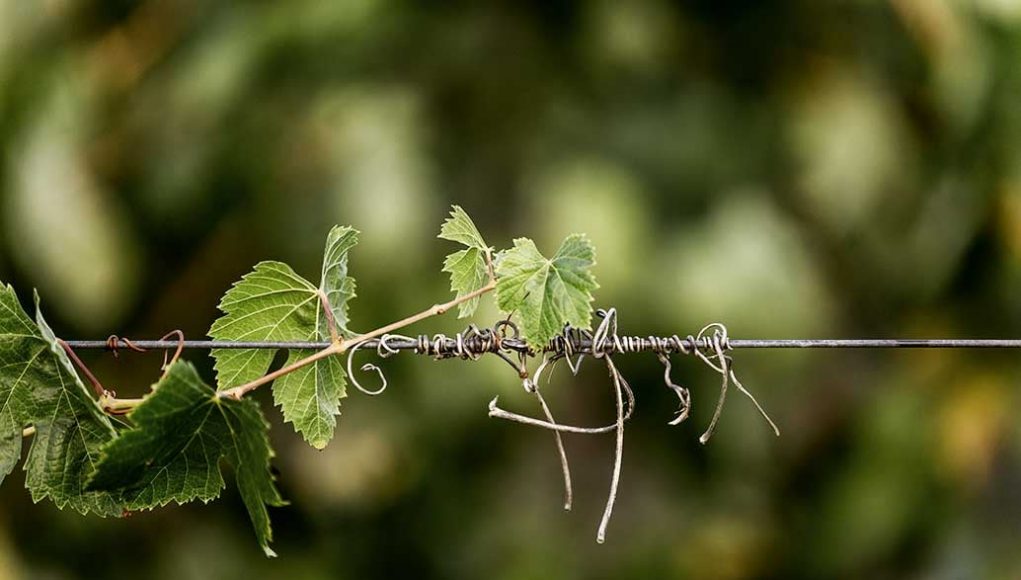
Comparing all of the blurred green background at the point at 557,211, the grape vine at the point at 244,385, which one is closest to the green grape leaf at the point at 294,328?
the grape vine at the point at 244,385

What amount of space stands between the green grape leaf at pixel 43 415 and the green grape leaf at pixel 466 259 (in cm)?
19

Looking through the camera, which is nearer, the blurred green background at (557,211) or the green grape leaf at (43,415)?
the green grape leaf at (43,415)

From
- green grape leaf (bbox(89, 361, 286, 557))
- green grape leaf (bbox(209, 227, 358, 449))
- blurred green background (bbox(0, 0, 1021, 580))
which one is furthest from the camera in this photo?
blurred green background (bbox(0, 0, 1021, 580))

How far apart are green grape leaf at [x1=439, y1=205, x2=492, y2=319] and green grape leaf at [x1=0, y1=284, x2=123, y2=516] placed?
193 millimetres

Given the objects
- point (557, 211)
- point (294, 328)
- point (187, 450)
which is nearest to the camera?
point (187, 450)

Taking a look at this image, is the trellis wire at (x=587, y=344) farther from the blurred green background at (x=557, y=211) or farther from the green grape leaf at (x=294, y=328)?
the blurred green background at (x=557, y=211)

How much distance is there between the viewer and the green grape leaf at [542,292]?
578mm

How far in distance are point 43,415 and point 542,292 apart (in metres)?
0.26

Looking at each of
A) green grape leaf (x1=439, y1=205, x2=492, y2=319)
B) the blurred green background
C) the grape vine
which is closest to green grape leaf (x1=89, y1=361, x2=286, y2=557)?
the grape vine

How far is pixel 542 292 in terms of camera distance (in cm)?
58

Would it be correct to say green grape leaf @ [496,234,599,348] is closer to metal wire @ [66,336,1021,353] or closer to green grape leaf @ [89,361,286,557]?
metal wire @ [66,336,1021,353]

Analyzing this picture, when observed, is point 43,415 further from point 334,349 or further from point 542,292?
point 542,292

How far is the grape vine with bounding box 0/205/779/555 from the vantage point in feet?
1.77

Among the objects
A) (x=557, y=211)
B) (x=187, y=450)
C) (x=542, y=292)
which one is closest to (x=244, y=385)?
(x=187, y=450)
